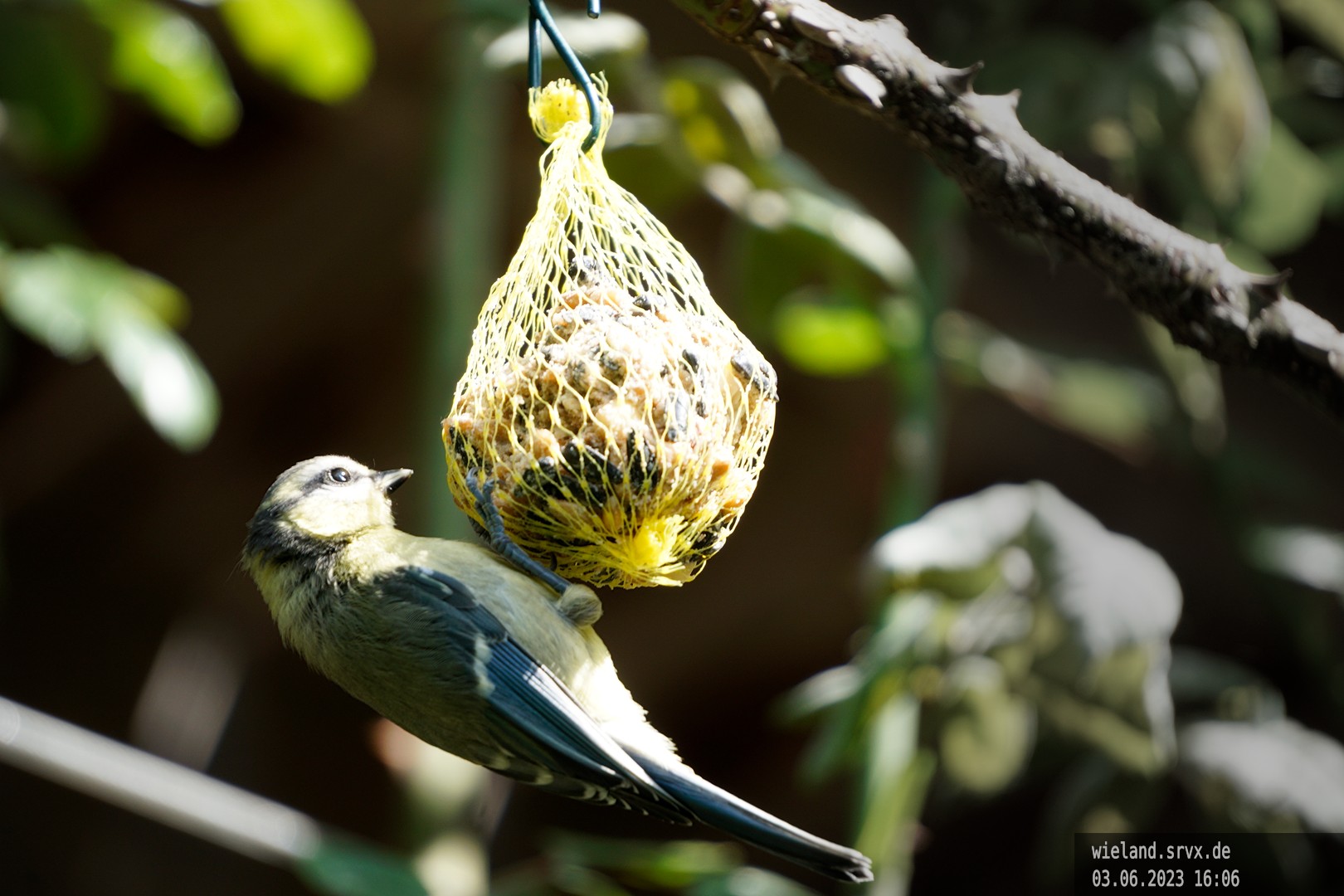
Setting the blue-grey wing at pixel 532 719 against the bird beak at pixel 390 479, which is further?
the bird beak at pixel 390 479

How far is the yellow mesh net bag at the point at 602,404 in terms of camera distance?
86.1 inches

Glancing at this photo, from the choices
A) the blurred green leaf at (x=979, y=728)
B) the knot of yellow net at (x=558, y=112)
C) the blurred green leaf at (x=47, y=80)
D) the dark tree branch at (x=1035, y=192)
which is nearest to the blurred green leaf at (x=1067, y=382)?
the blurred green leaf at (x=979, y=728)

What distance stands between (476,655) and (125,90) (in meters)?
2.01

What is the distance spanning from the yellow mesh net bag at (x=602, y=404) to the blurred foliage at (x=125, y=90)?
1.07 m

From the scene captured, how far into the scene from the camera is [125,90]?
136 inches

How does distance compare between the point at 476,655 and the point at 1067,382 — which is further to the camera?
the point at 1067,382

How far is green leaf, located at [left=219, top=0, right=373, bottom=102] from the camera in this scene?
3.30m

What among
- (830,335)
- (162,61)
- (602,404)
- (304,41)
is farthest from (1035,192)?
(162,61)

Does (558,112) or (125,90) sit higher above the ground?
(125,90)

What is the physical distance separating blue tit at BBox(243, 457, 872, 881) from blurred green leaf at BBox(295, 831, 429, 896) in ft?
1.45

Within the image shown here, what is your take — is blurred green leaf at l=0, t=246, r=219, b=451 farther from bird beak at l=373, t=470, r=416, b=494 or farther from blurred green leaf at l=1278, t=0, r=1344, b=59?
blurred green leaf at l=1278, t=0, r=1344, b=59

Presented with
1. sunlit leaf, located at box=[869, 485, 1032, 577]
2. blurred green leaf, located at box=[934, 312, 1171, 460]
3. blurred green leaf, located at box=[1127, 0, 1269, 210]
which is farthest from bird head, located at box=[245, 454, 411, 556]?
blurred green leaf, located at box=[1127, 0, 1269, 210]

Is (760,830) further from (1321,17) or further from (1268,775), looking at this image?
(1321,17)

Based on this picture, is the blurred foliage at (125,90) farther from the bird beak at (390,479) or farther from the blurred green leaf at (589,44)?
the blurred green leaf at (589,44)
